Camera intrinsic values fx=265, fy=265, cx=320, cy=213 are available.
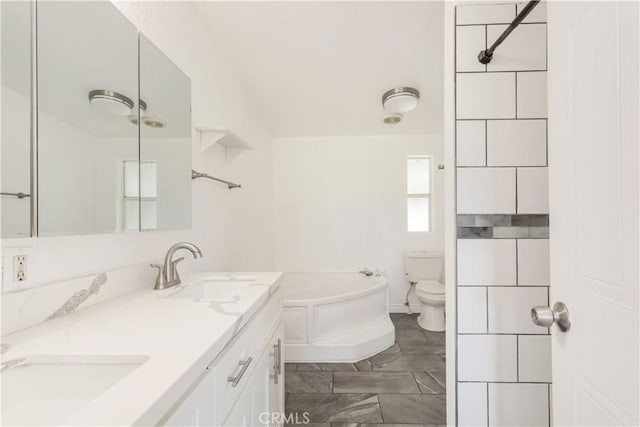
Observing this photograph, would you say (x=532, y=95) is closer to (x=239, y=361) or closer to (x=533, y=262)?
(x=533, y=262)

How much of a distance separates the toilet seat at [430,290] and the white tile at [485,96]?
6.65 feet

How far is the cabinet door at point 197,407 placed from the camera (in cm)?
49

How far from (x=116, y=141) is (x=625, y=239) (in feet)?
4.63

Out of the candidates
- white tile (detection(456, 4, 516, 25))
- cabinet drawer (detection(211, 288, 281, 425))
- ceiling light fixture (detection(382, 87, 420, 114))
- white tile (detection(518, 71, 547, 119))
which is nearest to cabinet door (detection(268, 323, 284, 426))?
cabinet drawer (detection(211, 288, 281, 425))

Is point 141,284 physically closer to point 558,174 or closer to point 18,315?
point 18,315

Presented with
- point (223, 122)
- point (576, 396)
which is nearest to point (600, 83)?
point (576, 396)

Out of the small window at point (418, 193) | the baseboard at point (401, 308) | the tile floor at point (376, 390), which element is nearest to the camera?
the tile floor at point (376, 390)

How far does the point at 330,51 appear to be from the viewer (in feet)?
5.68

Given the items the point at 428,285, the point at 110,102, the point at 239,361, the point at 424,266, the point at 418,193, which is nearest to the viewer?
the point at 239,361

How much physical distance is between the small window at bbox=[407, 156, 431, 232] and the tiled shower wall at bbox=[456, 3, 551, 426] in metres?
2.43

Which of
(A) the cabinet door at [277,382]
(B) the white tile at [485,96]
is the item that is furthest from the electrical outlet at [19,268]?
(B) the white tile at [485,96]

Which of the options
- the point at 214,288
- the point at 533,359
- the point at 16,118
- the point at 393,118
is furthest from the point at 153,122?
the point at 393,118

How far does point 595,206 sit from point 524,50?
769mm

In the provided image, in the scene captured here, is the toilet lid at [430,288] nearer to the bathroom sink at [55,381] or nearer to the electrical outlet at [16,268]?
the bathroom sink at [55,381]
